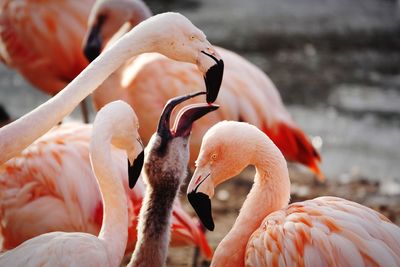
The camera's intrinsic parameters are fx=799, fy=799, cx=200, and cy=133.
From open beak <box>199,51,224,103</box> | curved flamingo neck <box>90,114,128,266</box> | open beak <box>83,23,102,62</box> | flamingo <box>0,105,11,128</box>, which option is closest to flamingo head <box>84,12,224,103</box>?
open beak <box>199,51,224,103</box>

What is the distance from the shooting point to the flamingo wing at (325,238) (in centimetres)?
292

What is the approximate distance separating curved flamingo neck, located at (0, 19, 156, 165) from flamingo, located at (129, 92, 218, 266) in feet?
1.02

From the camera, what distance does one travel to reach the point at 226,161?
328 cm

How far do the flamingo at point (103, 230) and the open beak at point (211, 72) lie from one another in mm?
369

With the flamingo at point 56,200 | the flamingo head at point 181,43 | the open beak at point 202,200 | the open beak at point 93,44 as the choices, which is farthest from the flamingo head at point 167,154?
the open beak at point 93,44

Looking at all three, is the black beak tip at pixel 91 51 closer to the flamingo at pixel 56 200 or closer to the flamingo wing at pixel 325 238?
the flamingo at pixel 56 200

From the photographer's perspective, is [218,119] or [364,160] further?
[364,160]

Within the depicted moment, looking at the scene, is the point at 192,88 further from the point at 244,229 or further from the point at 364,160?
the point at 364,160

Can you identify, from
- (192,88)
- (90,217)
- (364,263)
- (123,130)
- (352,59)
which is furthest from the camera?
(352,59)

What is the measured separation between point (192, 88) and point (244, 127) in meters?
1.83

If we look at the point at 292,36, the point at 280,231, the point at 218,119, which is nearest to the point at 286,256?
the point at 280,231

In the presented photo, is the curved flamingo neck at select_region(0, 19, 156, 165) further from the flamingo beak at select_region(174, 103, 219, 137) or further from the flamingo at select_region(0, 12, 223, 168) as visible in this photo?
the flamingo beak at select_region(174, 103, 219, 137)

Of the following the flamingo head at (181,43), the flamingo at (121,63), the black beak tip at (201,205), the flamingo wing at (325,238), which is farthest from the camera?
the flamingo head at (181,43)

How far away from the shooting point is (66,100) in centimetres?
327
